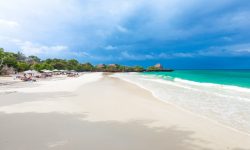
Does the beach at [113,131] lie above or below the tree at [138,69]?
below

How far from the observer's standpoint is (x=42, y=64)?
83.1 m

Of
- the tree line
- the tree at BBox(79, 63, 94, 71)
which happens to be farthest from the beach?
the tree at BBox(79, 63, 94, 71)

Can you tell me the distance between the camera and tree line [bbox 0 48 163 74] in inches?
2408

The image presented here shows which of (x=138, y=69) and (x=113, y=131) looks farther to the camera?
(x=138, y=69)

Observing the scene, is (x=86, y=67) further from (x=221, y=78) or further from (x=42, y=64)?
(x=221, y=78)

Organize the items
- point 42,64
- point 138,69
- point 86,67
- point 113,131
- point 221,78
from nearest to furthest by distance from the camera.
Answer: point 113,131 < point 221,78 < point 42,64 < point 86,67 < point 138,69

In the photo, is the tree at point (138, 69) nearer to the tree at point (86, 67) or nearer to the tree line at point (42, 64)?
the tree line at point (42, 64)

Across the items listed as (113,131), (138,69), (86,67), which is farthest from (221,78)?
(138,69)

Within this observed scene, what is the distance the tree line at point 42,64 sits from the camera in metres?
61.2

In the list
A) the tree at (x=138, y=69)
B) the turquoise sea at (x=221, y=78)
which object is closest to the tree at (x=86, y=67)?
the tree at (x=138, y=69)

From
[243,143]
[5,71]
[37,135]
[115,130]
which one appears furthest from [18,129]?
[5,71]

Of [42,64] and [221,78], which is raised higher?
[42,64]

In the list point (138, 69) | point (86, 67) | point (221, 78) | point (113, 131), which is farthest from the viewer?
point (138, 69)

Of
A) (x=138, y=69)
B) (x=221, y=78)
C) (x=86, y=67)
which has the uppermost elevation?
(x=86, y=67)
